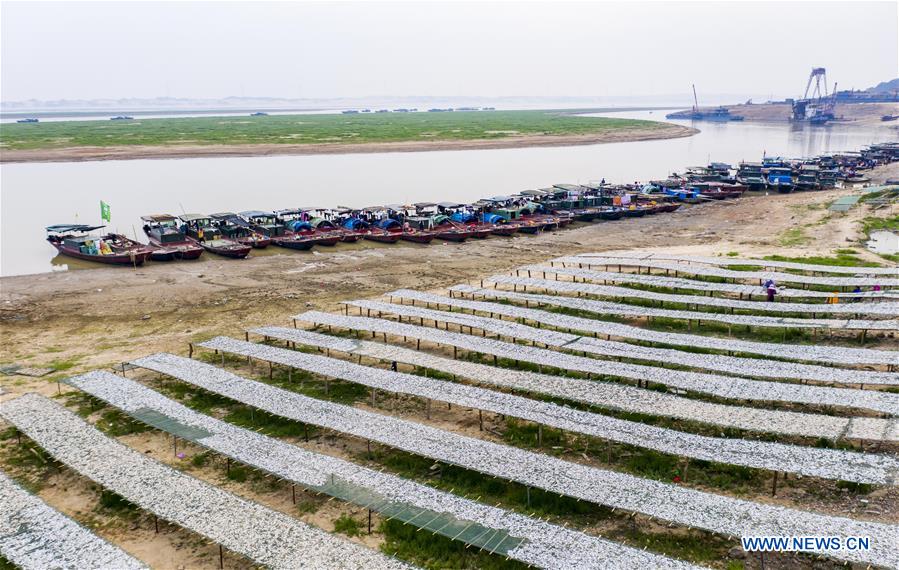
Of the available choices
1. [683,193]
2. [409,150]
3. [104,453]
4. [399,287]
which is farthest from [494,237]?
[409,150]

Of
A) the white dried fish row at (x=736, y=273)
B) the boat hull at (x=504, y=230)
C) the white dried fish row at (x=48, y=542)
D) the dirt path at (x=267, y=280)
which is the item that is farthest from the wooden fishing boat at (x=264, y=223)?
the white dried fish row at (x=48, y=542)

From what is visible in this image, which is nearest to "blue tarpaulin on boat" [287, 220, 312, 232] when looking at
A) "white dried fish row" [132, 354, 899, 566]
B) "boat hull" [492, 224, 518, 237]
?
"boat hull" [492, 224, 518, 237]

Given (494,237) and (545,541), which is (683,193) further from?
(545,541)

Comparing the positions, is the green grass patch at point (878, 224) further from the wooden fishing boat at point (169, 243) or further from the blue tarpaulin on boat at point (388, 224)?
the wooden fishing boat at point (169, 243)

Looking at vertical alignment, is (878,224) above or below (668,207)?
below

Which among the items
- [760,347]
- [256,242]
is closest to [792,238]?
[760,347]

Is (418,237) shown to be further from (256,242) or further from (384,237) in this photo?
(256,242)

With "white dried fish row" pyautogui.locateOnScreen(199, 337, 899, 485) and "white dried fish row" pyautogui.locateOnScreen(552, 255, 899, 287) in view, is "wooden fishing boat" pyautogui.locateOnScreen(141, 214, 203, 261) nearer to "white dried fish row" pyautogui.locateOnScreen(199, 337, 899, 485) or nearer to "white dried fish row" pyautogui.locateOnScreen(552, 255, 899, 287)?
"white dried fish row" pyautogui.locateOnScreen(552, 255, 899, 287)
